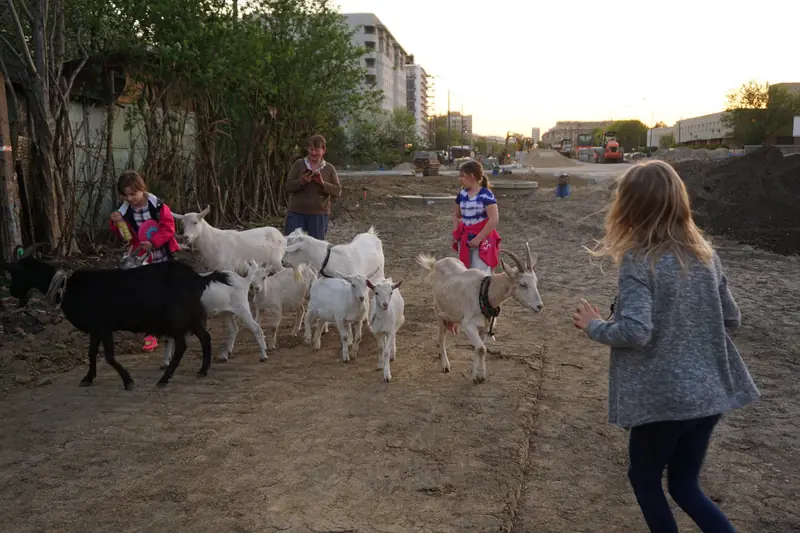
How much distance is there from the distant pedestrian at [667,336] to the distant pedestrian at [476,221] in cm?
366

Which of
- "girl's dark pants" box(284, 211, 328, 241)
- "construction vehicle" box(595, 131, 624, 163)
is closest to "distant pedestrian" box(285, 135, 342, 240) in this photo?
"girl's dark pants" box(284, 211, 328, 241)

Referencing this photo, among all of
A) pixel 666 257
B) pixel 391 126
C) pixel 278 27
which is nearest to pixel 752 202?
pixel 278 27

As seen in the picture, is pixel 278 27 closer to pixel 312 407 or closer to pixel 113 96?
pixel 113 96

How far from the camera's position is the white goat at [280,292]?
272 inches

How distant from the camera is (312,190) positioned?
775cm

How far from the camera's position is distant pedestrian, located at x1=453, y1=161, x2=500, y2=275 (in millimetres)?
6426

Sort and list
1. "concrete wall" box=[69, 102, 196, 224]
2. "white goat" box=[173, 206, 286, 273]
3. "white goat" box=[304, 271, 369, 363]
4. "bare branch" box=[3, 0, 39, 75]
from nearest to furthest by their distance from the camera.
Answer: "white goat" box=[304, 271, 369, 363], "white goat" box=[173, 206, 286, 273], "bare branch" box=[3, 0, 39, 75], "concrete wall" box=[69, 102, 196, 224]

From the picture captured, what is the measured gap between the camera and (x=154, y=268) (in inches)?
225

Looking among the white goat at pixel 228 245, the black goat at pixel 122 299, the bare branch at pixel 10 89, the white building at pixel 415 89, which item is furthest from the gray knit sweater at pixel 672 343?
the white building at pixel 415 89

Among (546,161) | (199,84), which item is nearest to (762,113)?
(546,161)

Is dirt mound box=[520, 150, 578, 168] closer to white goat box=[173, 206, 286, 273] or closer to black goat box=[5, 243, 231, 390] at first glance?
white goat box=[173, 206, 286, 273]

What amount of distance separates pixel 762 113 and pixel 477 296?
267 ft

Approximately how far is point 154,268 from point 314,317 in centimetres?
162

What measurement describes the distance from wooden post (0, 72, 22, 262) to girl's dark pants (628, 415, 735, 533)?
26.9ft
